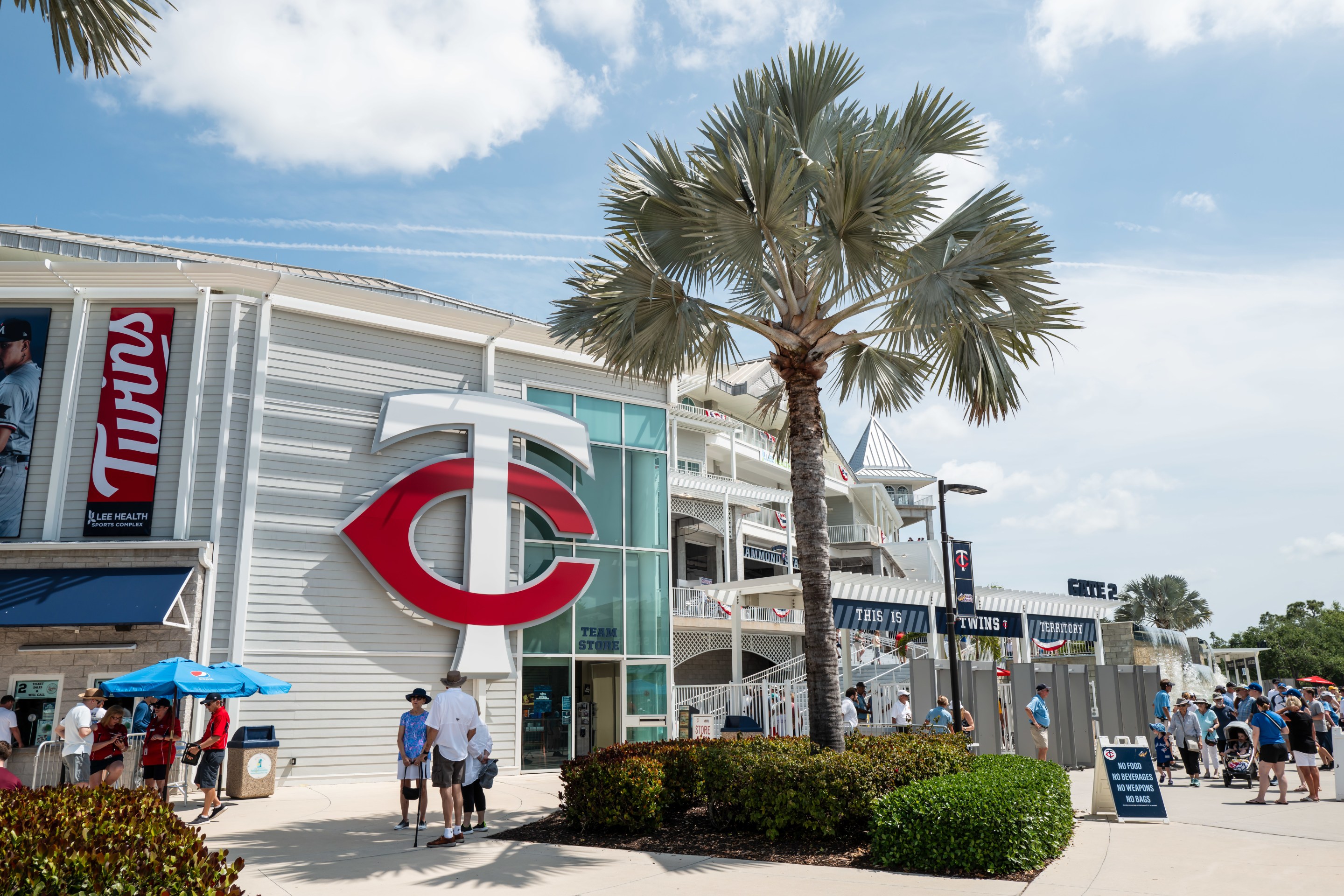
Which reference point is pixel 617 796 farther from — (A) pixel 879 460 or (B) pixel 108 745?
(A) pixel 879 460

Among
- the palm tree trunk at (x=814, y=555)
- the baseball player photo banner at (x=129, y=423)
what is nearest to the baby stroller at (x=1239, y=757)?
the palm tree trunk at (x=814, y=555)

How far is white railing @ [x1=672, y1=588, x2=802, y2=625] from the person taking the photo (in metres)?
27.5

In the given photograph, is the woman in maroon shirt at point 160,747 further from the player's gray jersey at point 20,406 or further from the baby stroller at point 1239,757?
the baby stroller at point 1239,757

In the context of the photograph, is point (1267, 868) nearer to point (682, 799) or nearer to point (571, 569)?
point (682, 799)

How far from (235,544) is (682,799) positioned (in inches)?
353

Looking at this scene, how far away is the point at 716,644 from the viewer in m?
28.5

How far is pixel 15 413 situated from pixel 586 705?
36.4 feet

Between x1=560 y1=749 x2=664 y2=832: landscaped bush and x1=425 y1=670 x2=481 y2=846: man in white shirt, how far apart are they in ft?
3.56

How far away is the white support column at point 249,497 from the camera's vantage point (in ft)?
48.9

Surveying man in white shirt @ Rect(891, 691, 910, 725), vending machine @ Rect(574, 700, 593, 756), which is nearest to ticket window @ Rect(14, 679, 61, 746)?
vending machine @ Rect(574, 700, 593, 756)

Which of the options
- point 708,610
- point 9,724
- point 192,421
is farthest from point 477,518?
point 708,610

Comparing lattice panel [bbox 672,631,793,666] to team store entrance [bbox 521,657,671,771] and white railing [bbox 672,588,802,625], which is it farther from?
team store entrance [bbox 521,657,671,771]

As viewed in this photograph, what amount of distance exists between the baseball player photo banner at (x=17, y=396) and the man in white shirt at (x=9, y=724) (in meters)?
2.83

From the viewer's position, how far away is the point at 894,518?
54.6 meters
